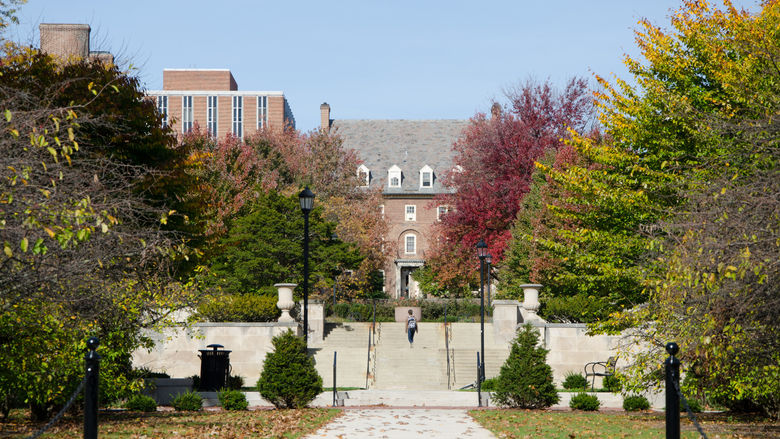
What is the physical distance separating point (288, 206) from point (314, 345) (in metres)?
7.44

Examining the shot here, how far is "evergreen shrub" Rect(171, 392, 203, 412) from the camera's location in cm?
1788

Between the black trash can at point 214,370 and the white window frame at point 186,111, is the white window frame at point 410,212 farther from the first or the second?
the black trash can at point 214,370

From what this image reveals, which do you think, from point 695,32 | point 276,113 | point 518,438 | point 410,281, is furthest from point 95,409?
point 276,113

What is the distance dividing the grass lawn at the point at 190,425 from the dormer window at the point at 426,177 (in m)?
54.3

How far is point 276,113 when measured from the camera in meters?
101

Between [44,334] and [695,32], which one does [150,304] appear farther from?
[695,32]

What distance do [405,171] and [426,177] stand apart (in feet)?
7.25

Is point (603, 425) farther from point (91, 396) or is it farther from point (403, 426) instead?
point (91, 396)

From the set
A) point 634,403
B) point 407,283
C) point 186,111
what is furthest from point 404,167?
point 634,403

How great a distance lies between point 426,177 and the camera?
2798 inches

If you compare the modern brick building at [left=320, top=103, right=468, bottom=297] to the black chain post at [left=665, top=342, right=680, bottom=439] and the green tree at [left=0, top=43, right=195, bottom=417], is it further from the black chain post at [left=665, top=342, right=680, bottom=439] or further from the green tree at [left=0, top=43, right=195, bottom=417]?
the black chain post at [left=665, top=342, right=680, bottom=439]

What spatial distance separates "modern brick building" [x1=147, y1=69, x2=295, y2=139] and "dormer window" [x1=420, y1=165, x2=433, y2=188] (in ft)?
118

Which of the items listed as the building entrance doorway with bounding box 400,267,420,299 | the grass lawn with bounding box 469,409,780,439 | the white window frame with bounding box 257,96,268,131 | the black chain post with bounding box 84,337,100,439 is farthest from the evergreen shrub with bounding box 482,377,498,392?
the white window frame with bounding box 257,96,268,131

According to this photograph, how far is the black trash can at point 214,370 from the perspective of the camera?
22.2 meters
